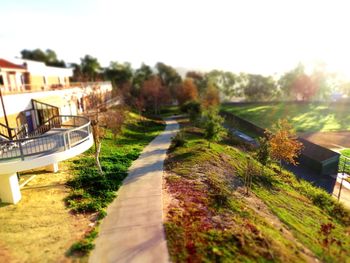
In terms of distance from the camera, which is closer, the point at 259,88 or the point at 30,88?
the point at 30,88

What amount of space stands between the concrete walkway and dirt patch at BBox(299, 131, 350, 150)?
23660mm

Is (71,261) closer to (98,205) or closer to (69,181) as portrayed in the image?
(98,205)

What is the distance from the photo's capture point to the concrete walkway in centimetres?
884

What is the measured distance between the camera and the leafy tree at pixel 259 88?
67.2 m

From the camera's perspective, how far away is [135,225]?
1060 centimetres

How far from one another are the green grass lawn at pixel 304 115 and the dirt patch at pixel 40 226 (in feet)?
112

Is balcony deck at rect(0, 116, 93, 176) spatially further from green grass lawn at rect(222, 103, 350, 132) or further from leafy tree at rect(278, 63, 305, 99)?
leafy tree at rect(278, 63, 305, 99)

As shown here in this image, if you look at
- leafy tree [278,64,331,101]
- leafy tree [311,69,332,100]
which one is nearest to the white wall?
leafy tree [278,64,331,101]

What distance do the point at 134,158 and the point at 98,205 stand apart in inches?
327

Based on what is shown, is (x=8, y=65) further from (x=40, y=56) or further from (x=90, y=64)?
(x=40, y=56)

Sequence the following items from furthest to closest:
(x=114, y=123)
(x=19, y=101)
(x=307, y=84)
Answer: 1. (x=307, y=84)
2. (x=114, y=123)
3. (x=19, y=101)

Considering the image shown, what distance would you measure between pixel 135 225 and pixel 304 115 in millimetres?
46923

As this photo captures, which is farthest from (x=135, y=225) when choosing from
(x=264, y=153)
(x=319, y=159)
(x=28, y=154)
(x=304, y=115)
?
(x=304, y=115)

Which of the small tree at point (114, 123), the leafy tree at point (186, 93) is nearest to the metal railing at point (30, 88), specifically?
the small tree at point (114, 123)
